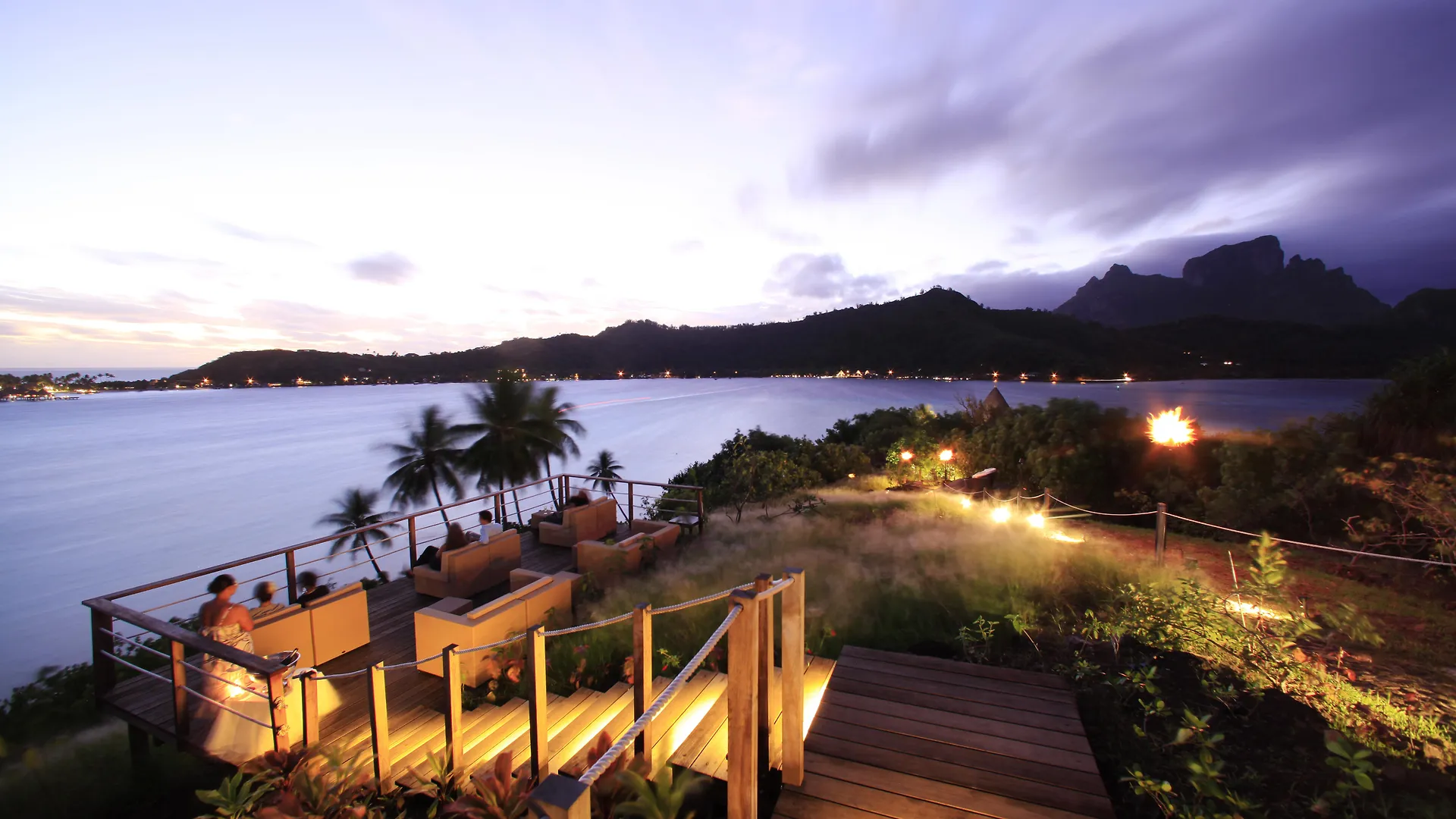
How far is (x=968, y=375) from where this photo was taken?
3338 centimetres

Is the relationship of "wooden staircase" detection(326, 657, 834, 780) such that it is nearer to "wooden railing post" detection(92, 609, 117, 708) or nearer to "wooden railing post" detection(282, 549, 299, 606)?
"wooden railing post" detection(92, 609, 117, 708)

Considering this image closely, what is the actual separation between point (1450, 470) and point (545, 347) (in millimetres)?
58579

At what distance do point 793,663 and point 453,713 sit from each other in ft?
6.69

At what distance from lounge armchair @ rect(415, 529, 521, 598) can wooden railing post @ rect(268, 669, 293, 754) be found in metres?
2.95

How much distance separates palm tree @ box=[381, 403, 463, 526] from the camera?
21.7 metres

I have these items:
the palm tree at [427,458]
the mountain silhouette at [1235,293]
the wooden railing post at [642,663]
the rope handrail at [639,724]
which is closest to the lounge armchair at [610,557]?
the wooden railing post at [642,663]

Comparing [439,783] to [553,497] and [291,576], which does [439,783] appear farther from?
[553,497]

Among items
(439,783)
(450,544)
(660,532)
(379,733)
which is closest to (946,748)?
(439,783)

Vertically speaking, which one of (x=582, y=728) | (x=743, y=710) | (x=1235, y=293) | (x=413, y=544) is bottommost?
(x=582, y=728)

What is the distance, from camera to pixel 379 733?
3209 mm

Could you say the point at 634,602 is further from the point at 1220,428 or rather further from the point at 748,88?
the point at 1220,428

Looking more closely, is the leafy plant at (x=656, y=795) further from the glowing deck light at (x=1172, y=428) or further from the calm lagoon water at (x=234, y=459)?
the calm lagoon water at (x=234, y=459)

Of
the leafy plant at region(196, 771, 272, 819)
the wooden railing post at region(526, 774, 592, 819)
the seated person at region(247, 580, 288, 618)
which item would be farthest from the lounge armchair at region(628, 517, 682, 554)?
the wooden railing post at region(526, 774, 592, 819)

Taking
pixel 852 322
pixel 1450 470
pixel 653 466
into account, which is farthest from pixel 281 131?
pixel 852 322
